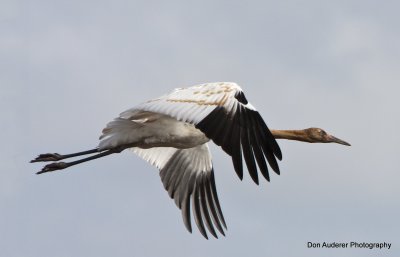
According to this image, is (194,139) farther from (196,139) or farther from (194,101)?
(194,101)

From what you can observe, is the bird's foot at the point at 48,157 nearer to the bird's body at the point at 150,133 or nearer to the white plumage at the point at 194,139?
the white plumage at the point at 194,139

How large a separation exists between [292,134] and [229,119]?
18.5ft

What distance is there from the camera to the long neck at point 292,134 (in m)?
23.6

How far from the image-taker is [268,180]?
17.7m

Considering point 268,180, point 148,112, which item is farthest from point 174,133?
point 268,180

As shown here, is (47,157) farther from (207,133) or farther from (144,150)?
(207,133)

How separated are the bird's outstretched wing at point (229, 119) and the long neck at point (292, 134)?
424cm

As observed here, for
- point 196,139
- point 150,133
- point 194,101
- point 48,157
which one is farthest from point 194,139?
point 48,157

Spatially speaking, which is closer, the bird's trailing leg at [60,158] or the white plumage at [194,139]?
the white plumage at [194,139]

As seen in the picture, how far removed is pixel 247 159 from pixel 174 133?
373 centimetres

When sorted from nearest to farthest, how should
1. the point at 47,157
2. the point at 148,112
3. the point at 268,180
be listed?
the point at 268,180 → the point at 148,112 → the point at 47,157

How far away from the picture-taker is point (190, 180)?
2386 centimetres

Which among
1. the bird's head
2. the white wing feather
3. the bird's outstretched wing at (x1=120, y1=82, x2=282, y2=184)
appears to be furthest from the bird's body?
the bird's head

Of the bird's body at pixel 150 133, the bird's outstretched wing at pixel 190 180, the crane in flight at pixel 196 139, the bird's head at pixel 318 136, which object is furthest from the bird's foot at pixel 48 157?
the bird's head at pixel 318 136
